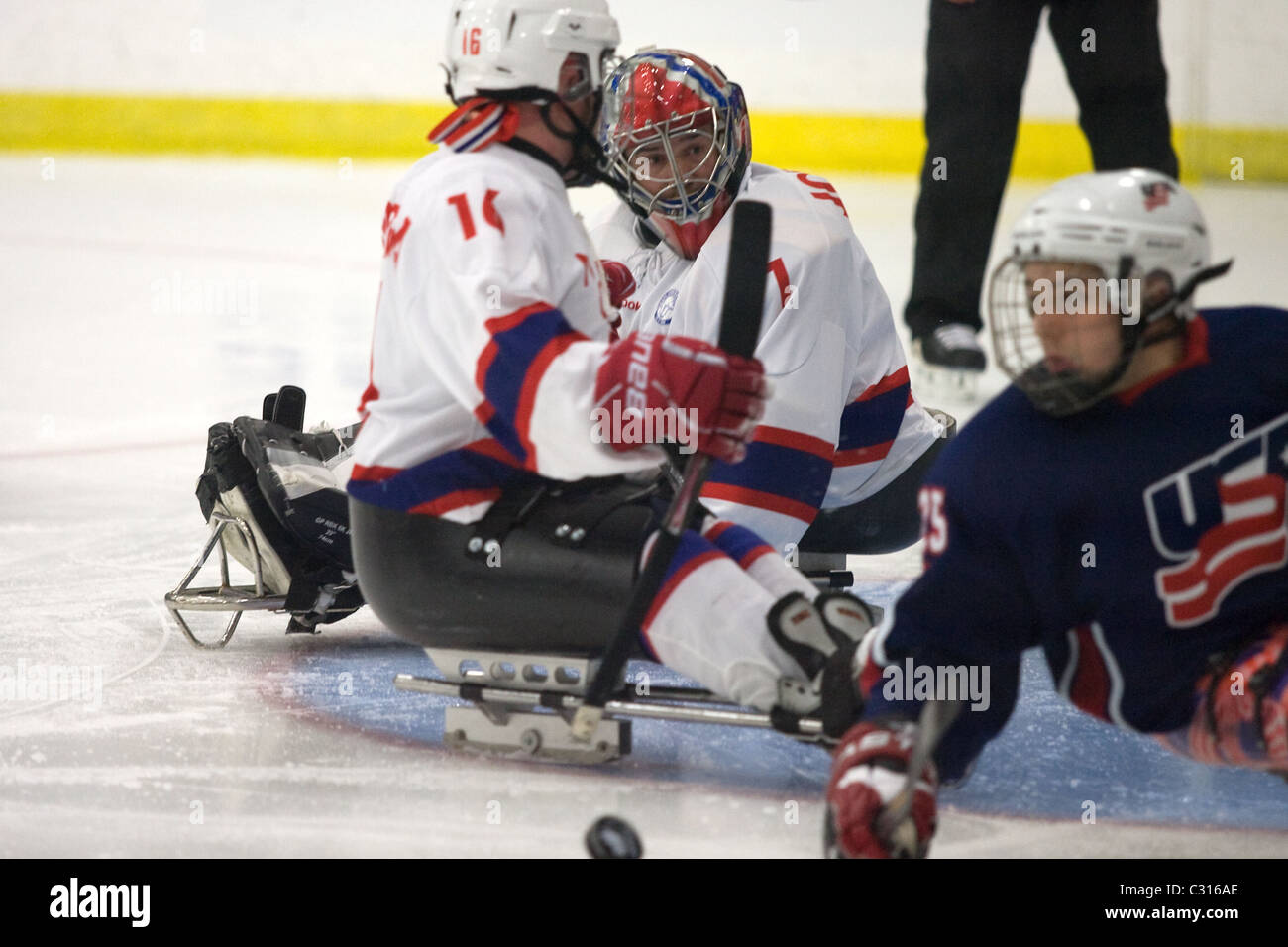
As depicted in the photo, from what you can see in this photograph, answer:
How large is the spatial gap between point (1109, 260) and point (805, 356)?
0.89 metres

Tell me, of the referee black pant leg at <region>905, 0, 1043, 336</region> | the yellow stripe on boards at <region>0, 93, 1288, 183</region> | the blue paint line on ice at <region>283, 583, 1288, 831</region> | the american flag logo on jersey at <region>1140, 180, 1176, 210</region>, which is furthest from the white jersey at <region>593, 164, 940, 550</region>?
the yellow stripe on boards at <region>0, 93, 1288, 183</region>

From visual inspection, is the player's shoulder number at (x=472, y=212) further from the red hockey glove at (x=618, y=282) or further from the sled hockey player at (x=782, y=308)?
the red hockey glove at (x=618, y=282)

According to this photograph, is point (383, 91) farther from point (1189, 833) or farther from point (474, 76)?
point (1189, 833)

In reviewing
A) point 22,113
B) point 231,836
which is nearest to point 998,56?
point 231,836

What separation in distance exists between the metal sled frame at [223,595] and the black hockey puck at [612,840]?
1.06 m

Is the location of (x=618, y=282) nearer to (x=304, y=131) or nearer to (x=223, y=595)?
(x=223, y=595)

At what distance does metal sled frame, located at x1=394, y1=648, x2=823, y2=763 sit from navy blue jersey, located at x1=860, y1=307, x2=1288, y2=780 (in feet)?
1.34

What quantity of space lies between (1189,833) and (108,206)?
22.2 feet

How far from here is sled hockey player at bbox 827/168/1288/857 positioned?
167cm

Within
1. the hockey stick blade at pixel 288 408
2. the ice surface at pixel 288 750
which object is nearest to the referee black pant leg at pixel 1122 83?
the ice surface at pixel 288 750

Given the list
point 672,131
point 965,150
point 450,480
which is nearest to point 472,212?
point 450,480

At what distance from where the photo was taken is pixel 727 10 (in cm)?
789

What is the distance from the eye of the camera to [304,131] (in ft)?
28.7

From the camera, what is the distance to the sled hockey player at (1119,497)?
167 cm
